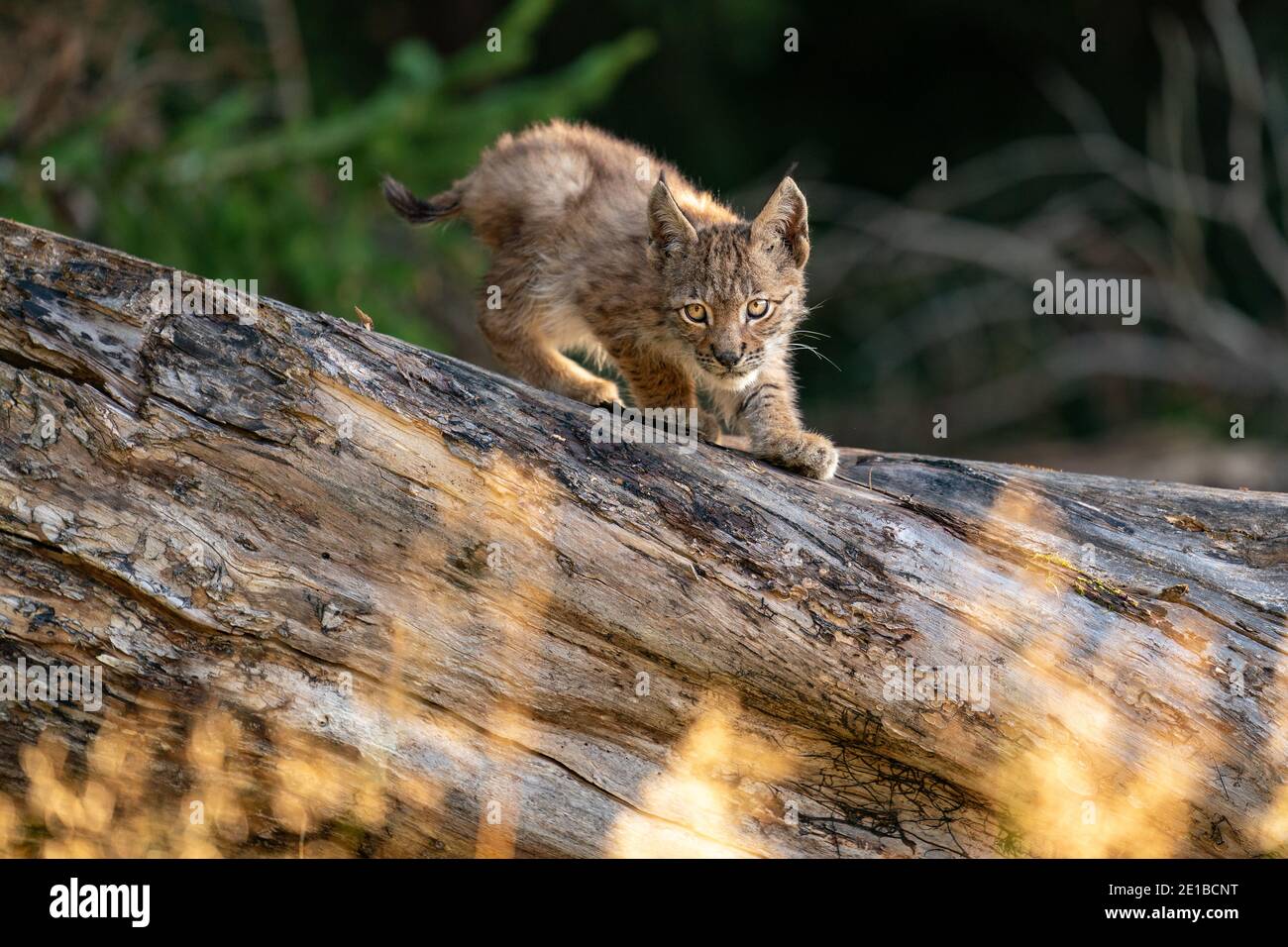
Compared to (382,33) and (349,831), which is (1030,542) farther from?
(382,33)

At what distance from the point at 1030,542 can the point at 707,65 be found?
11.7 meters

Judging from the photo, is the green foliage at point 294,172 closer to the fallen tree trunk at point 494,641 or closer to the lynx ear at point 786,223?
the lynx ear at point 786,223

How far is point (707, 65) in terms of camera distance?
50.8 ft

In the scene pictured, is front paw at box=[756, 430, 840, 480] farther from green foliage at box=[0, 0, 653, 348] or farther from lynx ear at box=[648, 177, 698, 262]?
green foliage at box=[0, 0, 653, 348]

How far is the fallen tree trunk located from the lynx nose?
0.94 m

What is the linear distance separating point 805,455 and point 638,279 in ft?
4.01

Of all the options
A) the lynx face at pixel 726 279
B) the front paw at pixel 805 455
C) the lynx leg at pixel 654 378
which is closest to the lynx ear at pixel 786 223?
the lynx face at pixel 726 279

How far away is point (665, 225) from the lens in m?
5.72

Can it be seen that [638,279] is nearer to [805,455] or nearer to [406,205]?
[805,455]

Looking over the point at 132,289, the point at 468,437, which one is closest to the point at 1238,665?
the point at 468,437

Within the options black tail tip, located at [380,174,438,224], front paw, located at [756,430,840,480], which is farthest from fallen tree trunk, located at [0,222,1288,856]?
black tail tip, located at [380,174,438,224]

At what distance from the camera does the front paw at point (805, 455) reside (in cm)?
519

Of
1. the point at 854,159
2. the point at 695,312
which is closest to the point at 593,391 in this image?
the point at 695,312

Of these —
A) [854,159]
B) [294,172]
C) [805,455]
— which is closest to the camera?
[805,455]
